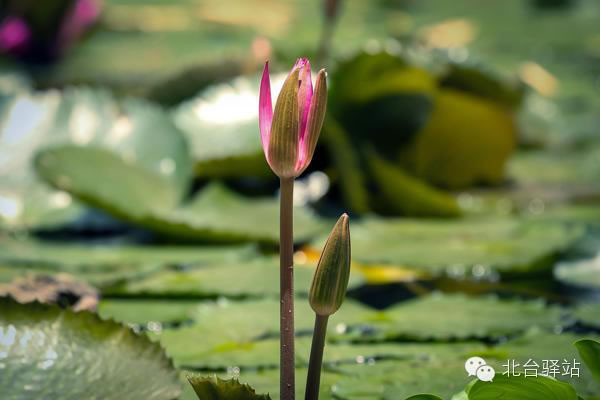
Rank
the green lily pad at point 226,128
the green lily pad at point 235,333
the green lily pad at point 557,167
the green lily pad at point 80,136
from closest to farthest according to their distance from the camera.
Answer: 1. the green lily pad at point 235,333
2. the green lily pad at point 80,136
3. the green lily pad at point 226,128
4. the green lily pad at point 557,167

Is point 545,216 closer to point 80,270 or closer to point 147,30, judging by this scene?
point 80,270

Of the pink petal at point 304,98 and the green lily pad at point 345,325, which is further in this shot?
the green lily pad at point 345,325

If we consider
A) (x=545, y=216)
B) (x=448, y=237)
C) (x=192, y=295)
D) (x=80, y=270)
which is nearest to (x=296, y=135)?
(x=192, y=295)

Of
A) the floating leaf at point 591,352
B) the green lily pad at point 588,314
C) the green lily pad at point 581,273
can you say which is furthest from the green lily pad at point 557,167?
the floating leaf at point 591,352

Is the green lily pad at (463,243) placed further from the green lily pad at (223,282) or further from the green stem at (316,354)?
the green stem at (316,354)

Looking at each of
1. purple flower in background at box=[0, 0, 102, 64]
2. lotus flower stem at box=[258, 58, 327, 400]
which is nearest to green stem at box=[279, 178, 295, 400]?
lotus flower stem at box=[258, 58, 327, 400]

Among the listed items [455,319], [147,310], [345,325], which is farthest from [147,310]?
[455,319]
